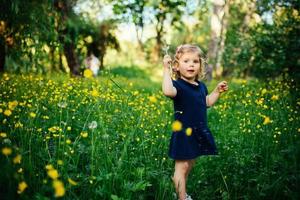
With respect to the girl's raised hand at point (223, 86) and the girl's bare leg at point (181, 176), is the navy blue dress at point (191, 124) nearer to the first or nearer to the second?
the girl's bare leg at point (181, 176)

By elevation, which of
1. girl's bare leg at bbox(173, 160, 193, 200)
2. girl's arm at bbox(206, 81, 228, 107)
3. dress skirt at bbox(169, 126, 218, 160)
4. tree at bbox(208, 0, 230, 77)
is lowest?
girl's bare leg at bbox(173, 160, 193, 200)

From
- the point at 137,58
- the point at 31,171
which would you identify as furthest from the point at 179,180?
the point at 137,58

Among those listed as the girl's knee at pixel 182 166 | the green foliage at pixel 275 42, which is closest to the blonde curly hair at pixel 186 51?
the girl's knee at pixel 182 166

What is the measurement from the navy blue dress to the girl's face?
0.07 meters

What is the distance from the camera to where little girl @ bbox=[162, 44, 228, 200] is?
104 inches

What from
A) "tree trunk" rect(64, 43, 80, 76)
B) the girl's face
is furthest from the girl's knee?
"tree trunk" rect(64, 43, 80, 76)

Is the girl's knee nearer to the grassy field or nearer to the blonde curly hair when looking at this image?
the grassy field

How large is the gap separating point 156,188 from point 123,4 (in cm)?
492

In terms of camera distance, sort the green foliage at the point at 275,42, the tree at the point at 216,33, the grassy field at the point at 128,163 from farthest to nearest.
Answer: the tree at the point at 216,33 < the green foliage at the point at 275,42 < the grassy field at the point at 128,163

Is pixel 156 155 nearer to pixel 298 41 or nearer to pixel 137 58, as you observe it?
pixel 298 41

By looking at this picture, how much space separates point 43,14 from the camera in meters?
6.60

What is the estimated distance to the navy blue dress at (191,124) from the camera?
2.65 meters

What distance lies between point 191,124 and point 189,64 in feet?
1.57

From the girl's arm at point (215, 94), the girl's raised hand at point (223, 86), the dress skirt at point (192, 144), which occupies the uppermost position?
the girl's raised hand at point (223, 86)
